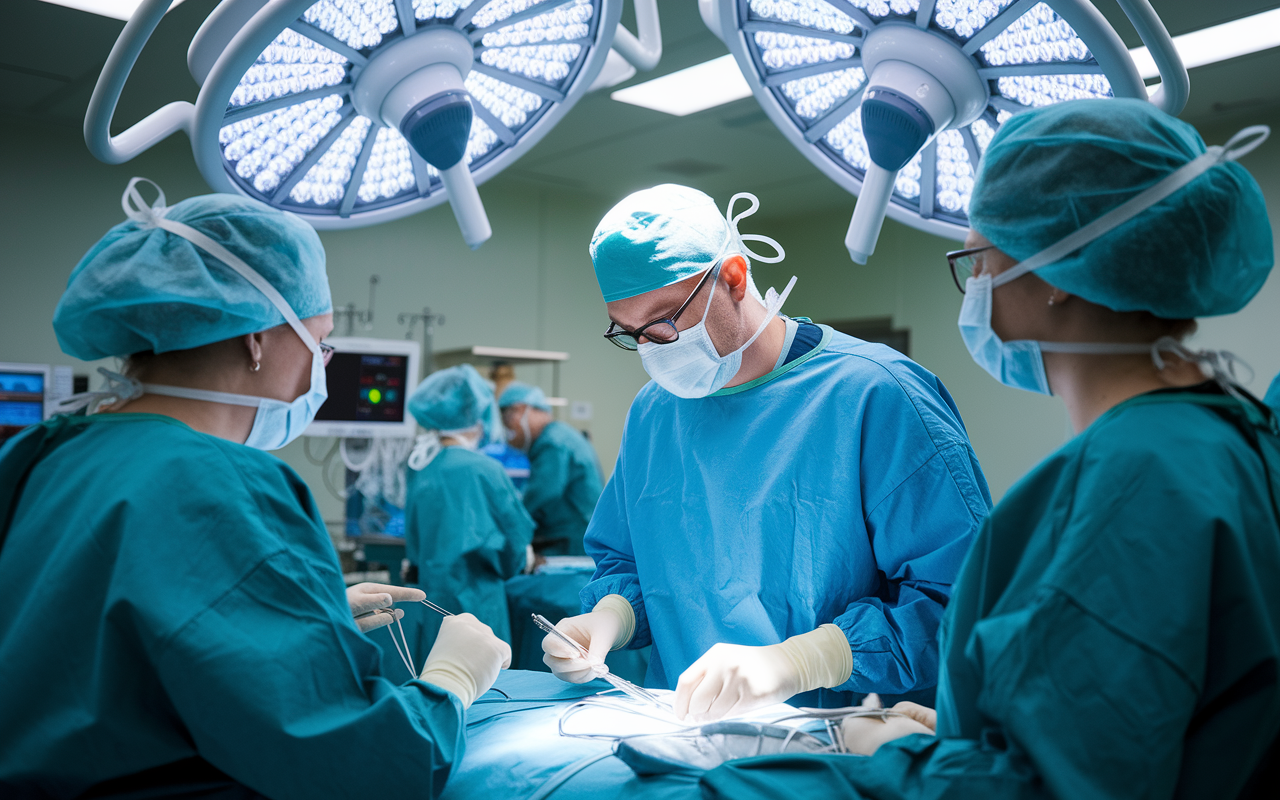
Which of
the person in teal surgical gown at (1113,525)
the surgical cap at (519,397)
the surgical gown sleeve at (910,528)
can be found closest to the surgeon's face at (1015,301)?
the person in teal surgical gown at (1113,525)

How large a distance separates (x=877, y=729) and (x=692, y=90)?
3889 millimetres

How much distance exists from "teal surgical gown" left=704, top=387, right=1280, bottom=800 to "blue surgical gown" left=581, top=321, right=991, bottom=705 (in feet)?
1.52

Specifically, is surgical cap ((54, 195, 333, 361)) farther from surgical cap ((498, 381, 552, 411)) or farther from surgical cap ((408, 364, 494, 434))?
surgical cap ((498, 381, 552, 411))

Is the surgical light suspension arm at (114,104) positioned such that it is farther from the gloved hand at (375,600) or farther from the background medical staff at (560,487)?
the background medical staff at (560,487)

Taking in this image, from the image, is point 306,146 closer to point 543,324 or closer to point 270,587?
point 270,587

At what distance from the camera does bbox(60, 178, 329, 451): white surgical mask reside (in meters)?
1.11

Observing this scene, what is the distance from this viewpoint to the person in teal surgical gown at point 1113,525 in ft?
2.48

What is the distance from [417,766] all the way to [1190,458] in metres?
0.81

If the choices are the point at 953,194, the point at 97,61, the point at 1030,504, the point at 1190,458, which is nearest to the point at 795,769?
the point at 1030,504

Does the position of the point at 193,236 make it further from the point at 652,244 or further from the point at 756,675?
the point at 756,675

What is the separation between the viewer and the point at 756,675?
4.00 ft

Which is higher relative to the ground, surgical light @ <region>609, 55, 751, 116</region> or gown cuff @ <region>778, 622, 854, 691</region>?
surgical light @ <region>609, 55, 751, 116</region>

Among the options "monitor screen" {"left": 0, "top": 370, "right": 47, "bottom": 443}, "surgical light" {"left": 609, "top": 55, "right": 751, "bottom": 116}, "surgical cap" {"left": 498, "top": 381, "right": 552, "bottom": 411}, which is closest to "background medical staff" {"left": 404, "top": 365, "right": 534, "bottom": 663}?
"surgical cap" {"left": 498, "top": 381, "right": 552, "bottom": 411}

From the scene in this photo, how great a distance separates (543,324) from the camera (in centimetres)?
649
